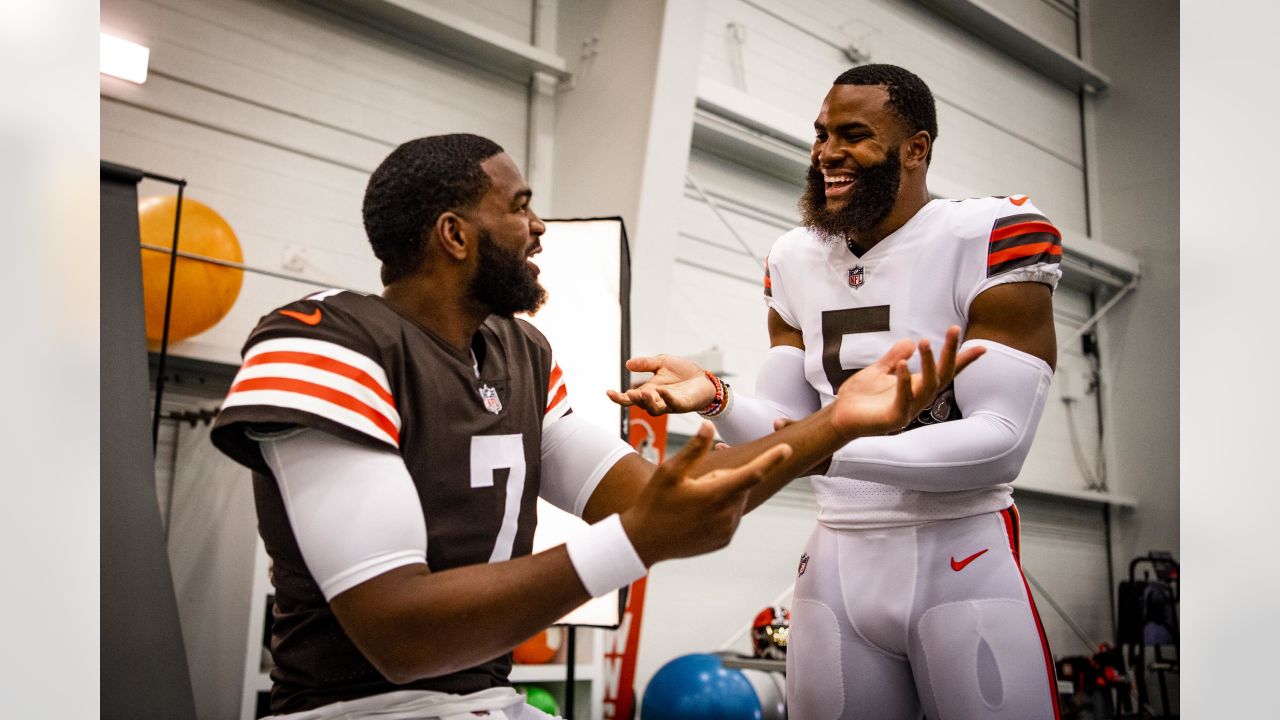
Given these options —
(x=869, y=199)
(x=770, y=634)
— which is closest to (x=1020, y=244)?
(x=869, y=199)

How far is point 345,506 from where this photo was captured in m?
1.32

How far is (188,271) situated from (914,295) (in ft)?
11.8

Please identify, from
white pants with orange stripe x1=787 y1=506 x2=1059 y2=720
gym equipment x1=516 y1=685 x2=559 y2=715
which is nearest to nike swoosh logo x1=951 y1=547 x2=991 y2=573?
white pants with orange stripe x1=787 y1=506 x2=1059 y2=720

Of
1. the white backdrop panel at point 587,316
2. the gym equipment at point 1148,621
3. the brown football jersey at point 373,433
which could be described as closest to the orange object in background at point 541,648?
the white backdrop panel at point 587,316

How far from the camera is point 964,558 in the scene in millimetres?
1911

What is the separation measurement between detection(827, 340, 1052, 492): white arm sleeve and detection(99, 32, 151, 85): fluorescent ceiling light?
412 centimetres

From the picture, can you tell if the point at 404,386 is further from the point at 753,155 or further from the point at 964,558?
the point at 753,155

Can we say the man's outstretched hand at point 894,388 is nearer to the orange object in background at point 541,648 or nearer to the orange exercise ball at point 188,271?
the orange exercise ball at point 188,271

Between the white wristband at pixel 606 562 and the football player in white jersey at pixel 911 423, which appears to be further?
the football player in white jersey at pixel 911 423

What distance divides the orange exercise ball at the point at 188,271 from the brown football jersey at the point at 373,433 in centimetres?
323

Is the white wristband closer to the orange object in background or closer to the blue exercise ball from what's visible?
the orange object in background

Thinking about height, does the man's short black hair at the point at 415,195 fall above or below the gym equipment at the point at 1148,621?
above

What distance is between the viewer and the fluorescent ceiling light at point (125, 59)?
4570 millimetres

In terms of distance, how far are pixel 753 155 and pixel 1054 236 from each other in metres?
5.98
